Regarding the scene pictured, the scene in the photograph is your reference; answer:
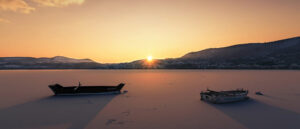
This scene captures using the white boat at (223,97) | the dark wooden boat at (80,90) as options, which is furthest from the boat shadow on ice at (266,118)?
the dark wooden boat at (80,90)

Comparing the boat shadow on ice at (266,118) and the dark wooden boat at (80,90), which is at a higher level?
the dark wooden boat at (80,90)

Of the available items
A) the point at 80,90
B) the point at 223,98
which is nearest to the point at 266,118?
the point at 223,98

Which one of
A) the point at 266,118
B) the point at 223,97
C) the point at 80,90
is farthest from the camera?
the point at 80,90

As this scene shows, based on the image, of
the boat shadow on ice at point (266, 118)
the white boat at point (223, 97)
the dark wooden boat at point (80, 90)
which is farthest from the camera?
the dark wooden boat at point (80, 90)

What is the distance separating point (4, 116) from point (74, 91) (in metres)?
10.2

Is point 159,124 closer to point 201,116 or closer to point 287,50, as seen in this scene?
point 201,116

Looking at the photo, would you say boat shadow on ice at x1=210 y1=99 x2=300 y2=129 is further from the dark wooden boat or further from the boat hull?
the dark wooden boat

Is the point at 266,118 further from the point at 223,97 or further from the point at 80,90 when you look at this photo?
the point at 80,90

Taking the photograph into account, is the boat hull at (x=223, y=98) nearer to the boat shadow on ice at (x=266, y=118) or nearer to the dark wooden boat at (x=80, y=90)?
the boat shadow on ice at (x=266, y=118)

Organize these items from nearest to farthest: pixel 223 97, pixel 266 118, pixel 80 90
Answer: pixel 266 118 → pixel 223 97 → pixel 80 90

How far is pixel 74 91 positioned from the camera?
2242cm

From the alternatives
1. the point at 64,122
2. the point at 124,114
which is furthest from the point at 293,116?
the point at 64,122

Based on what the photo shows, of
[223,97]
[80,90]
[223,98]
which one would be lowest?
[223,98]

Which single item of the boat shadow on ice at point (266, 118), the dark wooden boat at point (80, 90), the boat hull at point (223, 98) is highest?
the dark wooden boat at point (80, 90)
